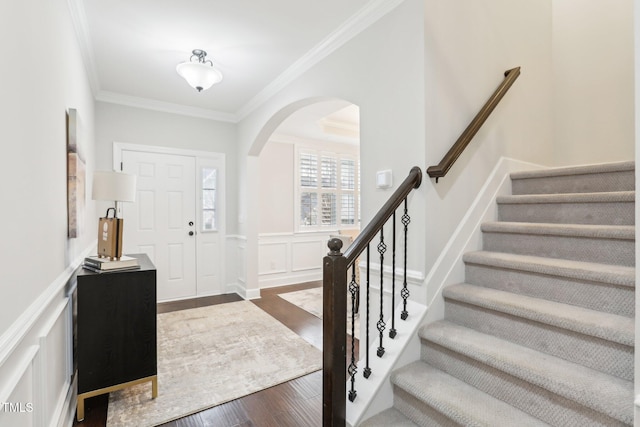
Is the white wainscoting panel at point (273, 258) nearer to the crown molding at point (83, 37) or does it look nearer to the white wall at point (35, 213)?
the crown molding at point (83, 37)

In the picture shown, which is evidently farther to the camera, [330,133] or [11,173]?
[330,133]

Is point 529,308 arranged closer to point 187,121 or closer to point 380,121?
point 380,121

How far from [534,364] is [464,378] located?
1.16 feet

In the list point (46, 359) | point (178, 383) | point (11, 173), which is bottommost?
point (178, 383)

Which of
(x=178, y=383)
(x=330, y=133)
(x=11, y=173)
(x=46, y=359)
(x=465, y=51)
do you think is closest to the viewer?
(x=11, y=173)

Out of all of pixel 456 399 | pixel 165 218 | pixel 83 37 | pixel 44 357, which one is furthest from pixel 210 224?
pixel 456 399

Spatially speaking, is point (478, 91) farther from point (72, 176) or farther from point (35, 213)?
point (72, 176)

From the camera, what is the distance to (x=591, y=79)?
9.57ft

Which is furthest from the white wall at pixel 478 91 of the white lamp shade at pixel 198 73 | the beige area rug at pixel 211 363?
the white lamp shade at pixel 198 73

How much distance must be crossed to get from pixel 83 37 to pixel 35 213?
1930mm

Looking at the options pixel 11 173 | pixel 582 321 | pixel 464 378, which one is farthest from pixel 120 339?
pixel 582 321

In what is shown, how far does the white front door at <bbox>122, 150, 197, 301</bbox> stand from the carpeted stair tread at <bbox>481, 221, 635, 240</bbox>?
3.87m

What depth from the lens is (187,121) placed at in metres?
4.56

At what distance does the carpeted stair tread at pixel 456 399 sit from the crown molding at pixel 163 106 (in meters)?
4.23
